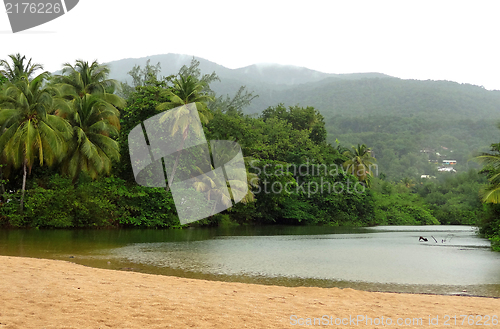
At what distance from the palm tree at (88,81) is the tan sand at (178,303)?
78.7 ft

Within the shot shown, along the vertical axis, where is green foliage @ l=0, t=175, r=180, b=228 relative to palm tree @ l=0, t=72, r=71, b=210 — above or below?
below

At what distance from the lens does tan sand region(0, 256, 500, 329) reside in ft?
17.3

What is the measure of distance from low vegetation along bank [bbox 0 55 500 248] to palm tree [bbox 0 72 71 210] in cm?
6

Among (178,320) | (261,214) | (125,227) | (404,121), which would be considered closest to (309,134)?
(261,214)

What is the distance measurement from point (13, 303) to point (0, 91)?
77.8 feet

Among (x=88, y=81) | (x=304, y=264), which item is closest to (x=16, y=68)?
(x=88, y=81)

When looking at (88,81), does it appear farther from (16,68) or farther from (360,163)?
(360,163)

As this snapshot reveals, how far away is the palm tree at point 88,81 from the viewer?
1239 inches

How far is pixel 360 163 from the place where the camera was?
2319 inches

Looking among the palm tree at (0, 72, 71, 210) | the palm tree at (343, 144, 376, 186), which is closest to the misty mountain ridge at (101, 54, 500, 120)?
the palm tree at (343, 144, 376, 186)

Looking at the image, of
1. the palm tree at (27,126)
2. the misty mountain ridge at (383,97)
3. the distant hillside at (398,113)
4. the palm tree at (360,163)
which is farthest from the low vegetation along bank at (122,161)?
the misty mountain ridge at (383,97)

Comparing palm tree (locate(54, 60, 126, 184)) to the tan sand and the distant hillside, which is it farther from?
the distant hillside

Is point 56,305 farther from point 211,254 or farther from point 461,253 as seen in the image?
point 461,253

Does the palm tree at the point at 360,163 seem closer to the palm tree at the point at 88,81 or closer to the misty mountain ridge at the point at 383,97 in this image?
the palm tree at the point at 88,81
